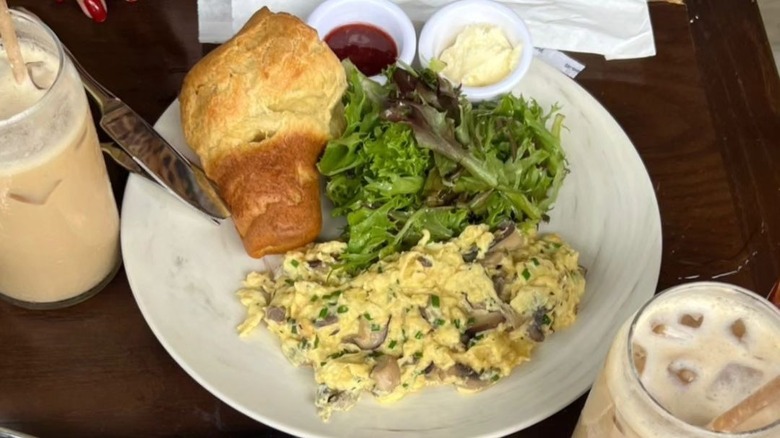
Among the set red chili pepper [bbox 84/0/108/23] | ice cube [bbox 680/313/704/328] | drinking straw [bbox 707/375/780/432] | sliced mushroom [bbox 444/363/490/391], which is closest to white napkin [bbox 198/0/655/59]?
red chili pepper [bbox 84/0/108/23]

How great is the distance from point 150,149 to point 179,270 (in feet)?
0.57

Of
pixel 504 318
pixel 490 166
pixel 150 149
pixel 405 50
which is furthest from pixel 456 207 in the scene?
pixel 150 149

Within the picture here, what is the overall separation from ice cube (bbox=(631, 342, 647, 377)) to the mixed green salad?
1.48 feet

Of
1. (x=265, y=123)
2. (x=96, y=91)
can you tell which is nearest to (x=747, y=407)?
(x=265, y=123)

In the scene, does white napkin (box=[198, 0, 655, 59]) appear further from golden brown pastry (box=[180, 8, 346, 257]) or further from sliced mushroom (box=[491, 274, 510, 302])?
sliced mushroom (box=[491, 274, 510, 302])

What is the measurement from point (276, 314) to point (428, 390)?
0.22 metres

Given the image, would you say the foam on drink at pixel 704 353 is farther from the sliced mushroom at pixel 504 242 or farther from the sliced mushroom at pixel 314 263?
the sliced mushroom at pixel 314 263

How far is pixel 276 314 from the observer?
1272mm

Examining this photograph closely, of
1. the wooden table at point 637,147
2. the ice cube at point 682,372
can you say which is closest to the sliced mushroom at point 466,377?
the wooden table at point 637,147

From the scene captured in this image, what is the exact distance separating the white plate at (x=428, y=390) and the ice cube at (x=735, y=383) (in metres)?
0.28

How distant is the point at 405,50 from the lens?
1.59 meters

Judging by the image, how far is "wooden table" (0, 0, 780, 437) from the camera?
127 cm

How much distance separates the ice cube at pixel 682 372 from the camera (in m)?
0.95

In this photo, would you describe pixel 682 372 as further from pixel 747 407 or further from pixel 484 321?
pixel 484 321
